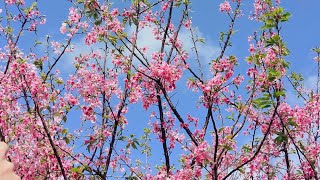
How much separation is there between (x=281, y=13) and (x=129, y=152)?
3.63 meters

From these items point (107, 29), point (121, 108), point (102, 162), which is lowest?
point (102, 162)

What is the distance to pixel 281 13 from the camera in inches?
248

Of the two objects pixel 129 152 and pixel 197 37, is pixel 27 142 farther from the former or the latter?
pixel 197 37

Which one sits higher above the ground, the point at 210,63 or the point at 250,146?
the point at 210,63

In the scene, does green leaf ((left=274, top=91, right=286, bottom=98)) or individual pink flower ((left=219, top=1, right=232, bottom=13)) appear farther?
individual pink flower ((left=219, top=1, right=232, bottom=13))

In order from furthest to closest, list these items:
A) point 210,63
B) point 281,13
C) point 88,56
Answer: point 88,56 → point 210,63 → point 281,13

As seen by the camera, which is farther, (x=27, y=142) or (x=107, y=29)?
(x=107, y=29)

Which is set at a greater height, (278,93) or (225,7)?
(225,7)

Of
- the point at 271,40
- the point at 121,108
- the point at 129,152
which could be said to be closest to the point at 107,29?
the point at 121,108

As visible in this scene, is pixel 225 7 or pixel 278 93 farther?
pixel 225 7

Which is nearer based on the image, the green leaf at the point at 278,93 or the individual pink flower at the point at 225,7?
the green leaf at the point at 278,93

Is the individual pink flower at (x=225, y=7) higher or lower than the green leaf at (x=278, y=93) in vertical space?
higher

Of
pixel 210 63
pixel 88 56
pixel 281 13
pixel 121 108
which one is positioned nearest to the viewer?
pixel 281 13

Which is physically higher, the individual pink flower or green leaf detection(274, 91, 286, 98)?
the individual pink flower
